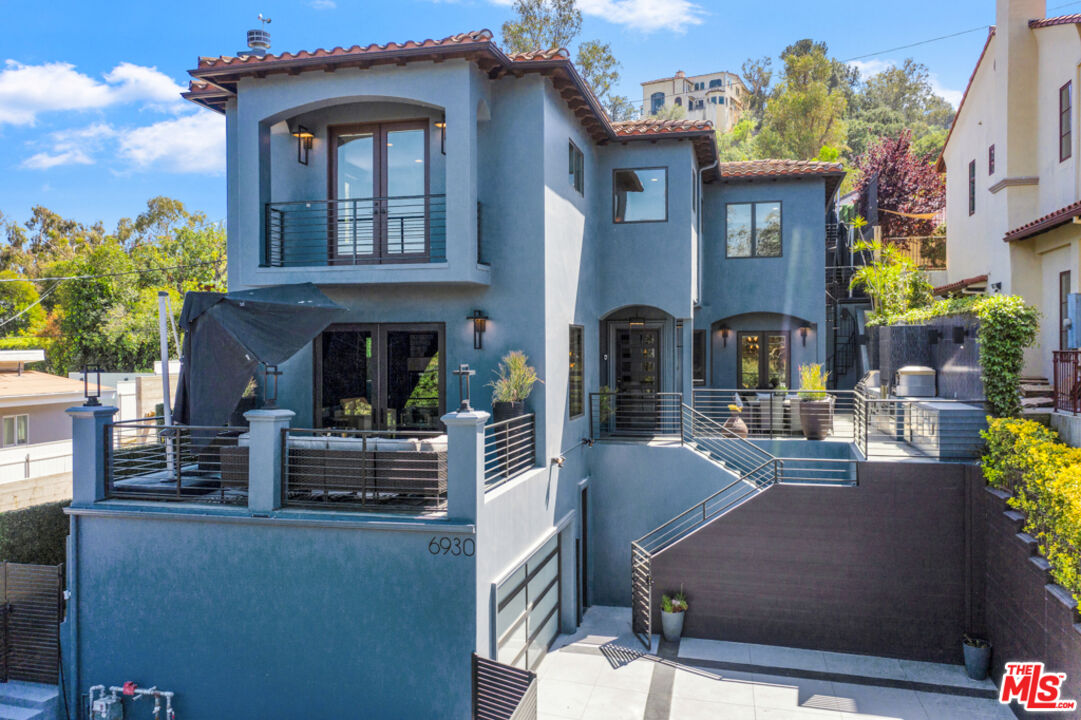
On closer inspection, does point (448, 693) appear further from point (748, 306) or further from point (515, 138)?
point (748, 306)

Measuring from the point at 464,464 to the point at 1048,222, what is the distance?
1134cm

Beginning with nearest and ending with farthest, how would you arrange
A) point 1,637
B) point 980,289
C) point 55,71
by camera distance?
point 1,637 < point 980,289 < point 55,71

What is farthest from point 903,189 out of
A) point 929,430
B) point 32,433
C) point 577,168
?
point 32,433

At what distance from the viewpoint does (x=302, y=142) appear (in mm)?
11984

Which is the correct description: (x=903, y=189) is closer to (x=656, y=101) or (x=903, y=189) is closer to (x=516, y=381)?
(x=516, y=381)

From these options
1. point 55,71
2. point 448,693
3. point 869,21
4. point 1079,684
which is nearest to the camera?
point 1079,684

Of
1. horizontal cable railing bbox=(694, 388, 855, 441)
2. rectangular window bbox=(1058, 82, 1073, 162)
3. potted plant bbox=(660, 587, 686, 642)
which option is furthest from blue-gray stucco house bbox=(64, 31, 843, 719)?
rectangular window bbox=(1058, 82, 1073, 162)

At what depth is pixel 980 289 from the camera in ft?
58.6

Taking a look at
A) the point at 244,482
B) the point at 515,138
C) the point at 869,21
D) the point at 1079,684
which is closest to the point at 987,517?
the point at 1079,684

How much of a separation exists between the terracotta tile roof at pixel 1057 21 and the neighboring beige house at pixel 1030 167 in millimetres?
27

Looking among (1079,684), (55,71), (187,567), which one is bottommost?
(1079,684)

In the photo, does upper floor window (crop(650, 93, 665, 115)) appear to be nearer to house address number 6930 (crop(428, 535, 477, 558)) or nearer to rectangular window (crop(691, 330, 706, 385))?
rectangular window (crop(691, 330, 706, 385))

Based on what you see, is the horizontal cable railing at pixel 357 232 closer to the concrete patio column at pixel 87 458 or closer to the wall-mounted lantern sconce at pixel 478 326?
the wall-mounted lantern sconce at pixel 478 326

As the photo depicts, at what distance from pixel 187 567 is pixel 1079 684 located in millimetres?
10512
